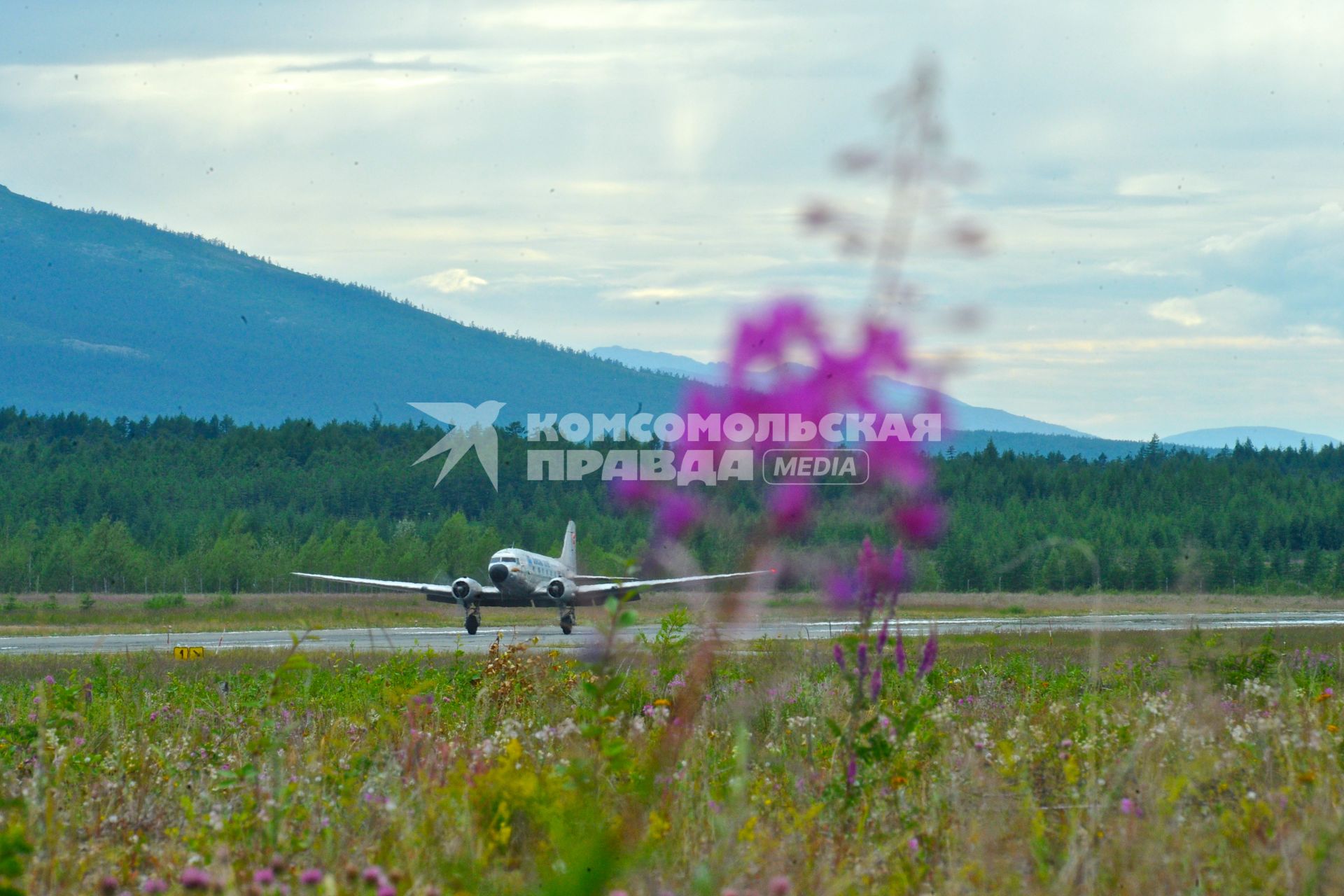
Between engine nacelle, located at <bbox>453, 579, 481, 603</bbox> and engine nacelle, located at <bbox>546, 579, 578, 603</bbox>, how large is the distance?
2.46 m

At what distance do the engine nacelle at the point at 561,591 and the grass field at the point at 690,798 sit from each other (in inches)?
1280

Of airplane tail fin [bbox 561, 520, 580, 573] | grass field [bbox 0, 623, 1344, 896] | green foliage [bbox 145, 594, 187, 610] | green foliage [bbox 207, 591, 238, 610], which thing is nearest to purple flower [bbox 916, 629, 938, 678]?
grass field [bbox 0, 623, 1344, 896]

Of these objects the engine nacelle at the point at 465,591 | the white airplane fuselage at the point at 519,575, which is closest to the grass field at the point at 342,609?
the engine nacelle at the point at 465,591

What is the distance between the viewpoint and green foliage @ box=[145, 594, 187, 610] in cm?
5825

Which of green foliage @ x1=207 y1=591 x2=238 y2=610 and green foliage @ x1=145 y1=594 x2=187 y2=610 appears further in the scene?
green foliage @ x1=145 y1=594 x2=187 y2=610

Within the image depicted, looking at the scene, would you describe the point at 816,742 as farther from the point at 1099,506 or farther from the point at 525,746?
the point at 1099,506

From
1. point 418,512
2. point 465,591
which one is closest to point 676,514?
point 465,591

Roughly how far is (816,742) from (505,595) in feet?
121

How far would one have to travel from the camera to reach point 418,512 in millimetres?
111562

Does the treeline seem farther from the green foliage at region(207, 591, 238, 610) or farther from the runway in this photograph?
the runway

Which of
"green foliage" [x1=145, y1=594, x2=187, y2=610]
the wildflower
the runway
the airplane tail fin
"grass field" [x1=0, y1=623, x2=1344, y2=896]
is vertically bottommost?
"green foliage" [x1=145, y1=594, x2=187, y2=610]

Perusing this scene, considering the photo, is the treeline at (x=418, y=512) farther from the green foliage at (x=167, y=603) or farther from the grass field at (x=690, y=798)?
the grass field at (x=690, y=798)

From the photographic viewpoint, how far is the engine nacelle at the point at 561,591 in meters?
41.9

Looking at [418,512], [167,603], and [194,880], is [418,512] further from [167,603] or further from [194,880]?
[194,880]
